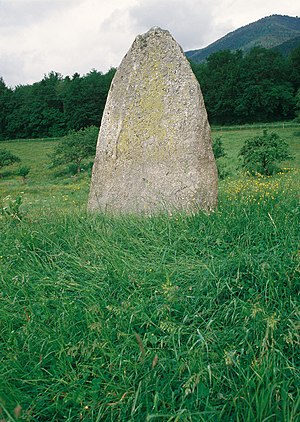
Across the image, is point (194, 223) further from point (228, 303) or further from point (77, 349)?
point (77, 349)

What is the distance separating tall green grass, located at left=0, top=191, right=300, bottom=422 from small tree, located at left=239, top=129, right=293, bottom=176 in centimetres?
1070

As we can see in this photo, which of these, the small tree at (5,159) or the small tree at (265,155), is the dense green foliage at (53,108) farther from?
the small tree at (265,155)

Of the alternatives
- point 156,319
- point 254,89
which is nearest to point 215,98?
point 254,89

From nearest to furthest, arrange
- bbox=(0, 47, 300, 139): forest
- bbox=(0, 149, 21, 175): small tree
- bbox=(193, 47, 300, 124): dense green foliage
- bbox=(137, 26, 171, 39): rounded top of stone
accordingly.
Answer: bbox=(137, 26, 171, 39): rounded top of stone < bbox=(0, 149, 21, 175): small tree < bbox=(193, 47, 300, 124): dense green foliage < bbox=(0, 47, 300, 139): forest

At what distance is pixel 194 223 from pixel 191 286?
149cm

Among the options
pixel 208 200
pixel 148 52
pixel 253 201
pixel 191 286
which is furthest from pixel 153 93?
pixel 191 286

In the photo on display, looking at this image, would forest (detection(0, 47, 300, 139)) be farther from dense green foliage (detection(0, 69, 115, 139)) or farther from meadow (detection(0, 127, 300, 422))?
meadow (detection(0, 127, 300, 422))

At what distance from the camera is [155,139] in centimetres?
632

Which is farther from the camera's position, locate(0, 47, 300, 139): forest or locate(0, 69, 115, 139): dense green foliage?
locate(0, 69, 115, 139): dense green foliage

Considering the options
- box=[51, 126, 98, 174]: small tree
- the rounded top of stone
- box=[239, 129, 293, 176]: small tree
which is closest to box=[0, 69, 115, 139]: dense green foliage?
box=[51, 126, 98, 174]: small tree

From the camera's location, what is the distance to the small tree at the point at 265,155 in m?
15.3

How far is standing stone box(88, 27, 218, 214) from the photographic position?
614cm

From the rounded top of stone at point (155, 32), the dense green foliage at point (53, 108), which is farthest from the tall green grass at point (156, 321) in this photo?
the dense green foliage at point (53, 108)

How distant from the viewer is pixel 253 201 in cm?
549
